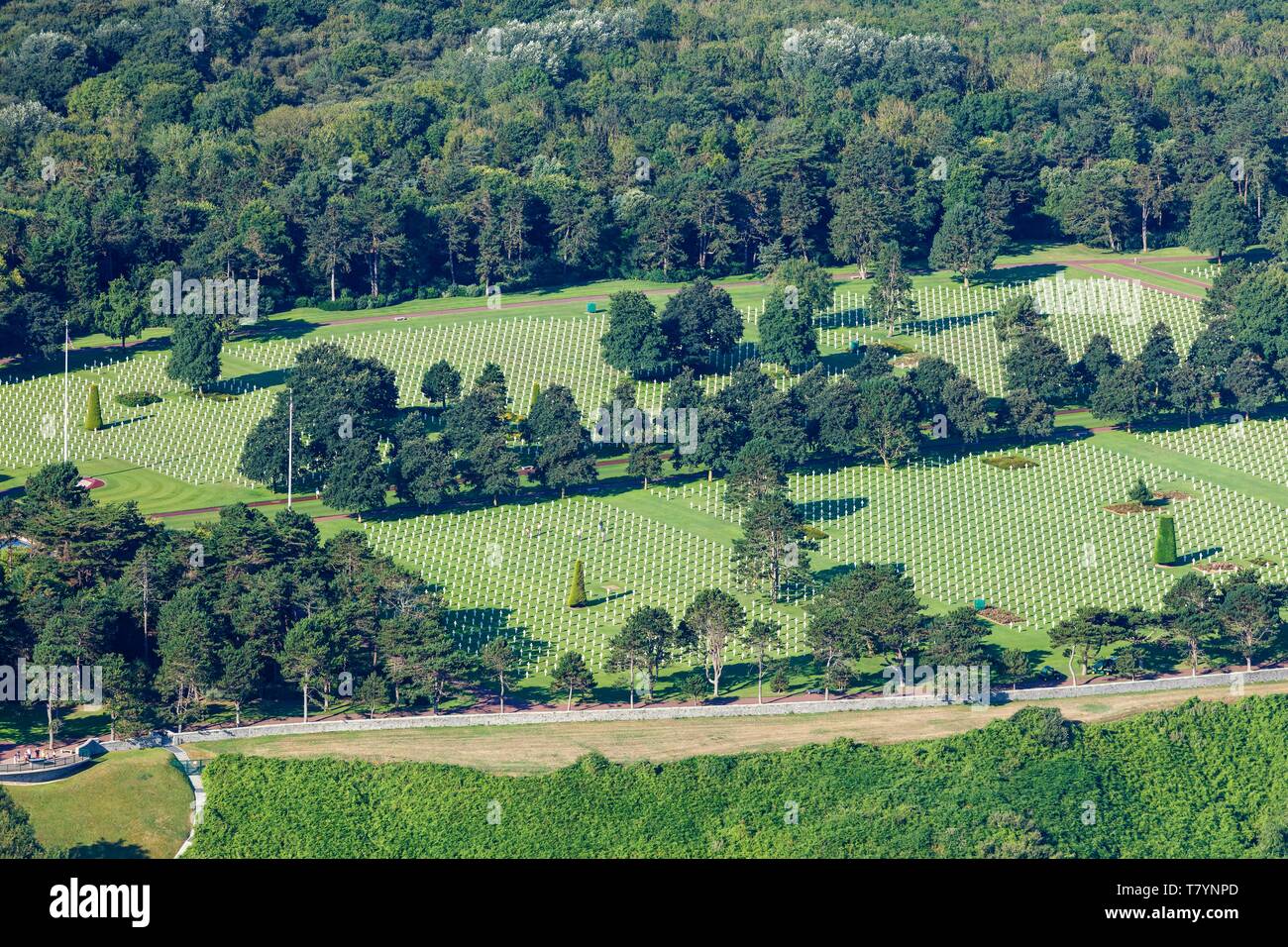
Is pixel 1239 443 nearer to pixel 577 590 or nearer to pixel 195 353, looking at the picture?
pixel 577 590

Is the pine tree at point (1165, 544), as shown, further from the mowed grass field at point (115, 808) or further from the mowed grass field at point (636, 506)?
the mowed grass field at point (115, 808)

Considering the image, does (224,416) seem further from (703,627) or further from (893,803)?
(893,803)

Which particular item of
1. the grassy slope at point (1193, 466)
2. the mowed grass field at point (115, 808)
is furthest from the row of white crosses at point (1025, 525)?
the mowed grass field at point (115, 808)

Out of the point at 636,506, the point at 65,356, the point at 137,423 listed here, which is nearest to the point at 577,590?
the point at 636,506

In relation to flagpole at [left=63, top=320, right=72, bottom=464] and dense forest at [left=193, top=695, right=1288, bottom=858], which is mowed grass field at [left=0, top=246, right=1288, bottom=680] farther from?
dense forest at [left=193, top=695, right=1288, bottom=858]

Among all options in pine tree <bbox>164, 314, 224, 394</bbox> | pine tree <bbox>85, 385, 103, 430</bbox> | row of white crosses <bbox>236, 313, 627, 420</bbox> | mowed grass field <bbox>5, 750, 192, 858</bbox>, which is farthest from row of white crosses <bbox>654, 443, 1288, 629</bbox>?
mowed grass field <bbox>5, 750, 192, 858</bbox>
